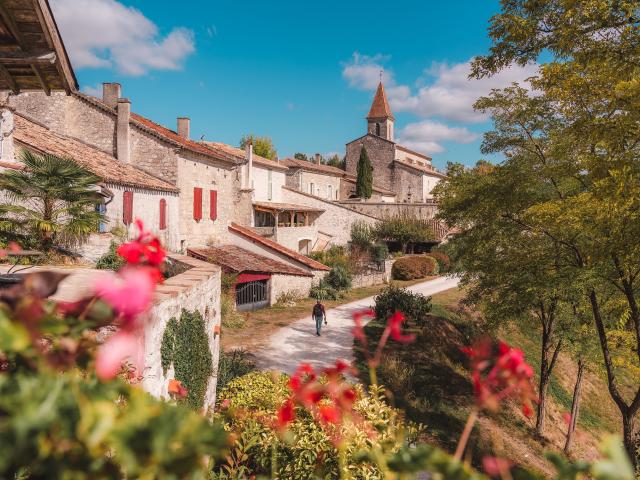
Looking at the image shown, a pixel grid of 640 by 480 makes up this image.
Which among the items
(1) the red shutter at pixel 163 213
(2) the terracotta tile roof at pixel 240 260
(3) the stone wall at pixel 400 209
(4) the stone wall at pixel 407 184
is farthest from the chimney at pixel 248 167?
(4) the stone wall at pixel 407 184

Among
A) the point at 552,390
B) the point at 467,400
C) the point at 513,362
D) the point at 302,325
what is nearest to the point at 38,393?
the point at 513,362

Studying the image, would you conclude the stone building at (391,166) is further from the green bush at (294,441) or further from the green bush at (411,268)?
the green bush at (294,441)

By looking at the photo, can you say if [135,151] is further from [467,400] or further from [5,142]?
[467,400]

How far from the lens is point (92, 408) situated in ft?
3.18

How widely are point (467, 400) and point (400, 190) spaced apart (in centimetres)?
4031

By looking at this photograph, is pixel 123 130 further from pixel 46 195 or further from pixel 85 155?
pixel 46 195

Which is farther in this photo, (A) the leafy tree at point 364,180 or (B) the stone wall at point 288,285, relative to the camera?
(A) the leafy tree at point 364,180

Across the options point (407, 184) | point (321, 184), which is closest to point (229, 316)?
point (321, 184)

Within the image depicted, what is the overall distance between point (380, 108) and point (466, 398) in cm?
5086

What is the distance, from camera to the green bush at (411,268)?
104 ft

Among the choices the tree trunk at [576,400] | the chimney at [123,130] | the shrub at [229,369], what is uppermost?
the chimney at [123,130]

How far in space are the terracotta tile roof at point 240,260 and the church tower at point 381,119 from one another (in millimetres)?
37611

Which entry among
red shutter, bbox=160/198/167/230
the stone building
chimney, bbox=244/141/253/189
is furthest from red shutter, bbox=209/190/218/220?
the stone building

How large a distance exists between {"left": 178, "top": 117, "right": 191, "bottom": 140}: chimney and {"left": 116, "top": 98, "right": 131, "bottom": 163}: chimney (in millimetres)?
4667
